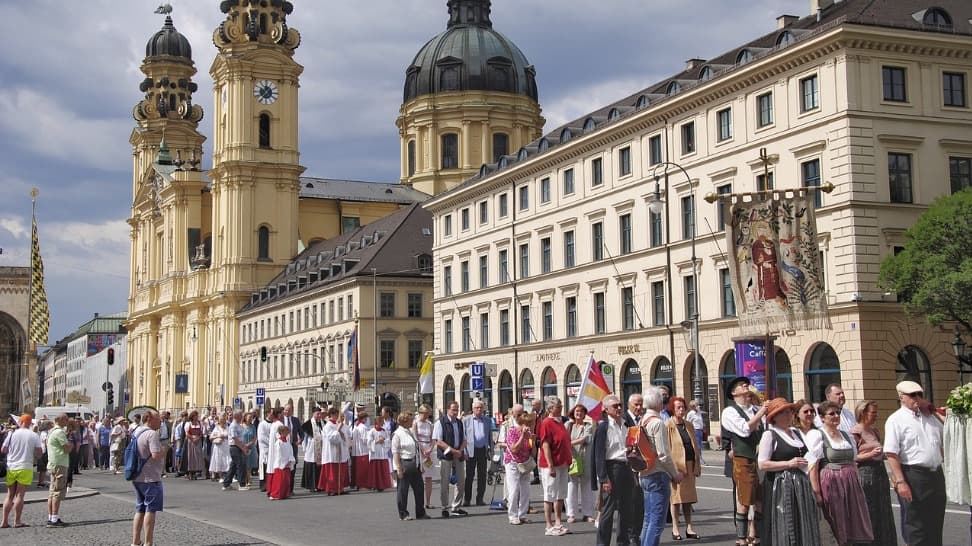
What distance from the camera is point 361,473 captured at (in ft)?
93.9

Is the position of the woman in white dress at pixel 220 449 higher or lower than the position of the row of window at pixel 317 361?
lower

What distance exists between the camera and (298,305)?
88688 millimetres

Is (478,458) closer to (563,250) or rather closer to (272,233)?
(563,250)

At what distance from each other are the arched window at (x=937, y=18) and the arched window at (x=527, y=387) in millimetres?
25009

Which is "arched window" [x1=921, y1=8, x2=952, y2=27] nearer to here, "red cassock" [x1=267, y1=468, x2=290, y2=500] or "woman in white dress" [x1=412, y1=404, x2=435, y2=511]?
"woman in white dress" [x1=412, y1=404, x2=435, y2=511]

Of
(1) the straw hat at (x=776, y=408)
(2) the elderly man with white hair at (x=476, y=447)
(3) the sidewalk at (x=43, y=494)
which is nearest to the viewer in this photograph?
(1) the straw hat at (x=776, y=408)

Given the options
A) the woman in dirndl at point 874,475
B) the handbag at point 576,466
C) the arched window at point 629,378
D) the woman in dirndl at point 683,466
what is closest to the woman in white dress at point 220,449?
the handbag at point 576,466

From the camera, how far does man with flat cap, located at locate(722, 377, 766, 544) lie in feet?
46.1

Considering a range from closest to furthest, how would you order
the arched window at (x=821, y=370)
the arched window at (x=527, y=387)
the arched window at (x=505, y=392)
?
the arched window at (x=821, y=370) < the arched window at (x=527, y=387) < the arched window at (x=505, y=392)

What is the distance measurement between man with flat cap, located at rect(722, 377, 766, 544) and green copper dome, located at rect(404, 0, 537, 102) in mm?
90190

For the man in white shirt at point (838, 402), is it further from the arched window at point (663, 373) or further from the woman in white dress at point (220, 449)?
the arched window at point (663, 373)

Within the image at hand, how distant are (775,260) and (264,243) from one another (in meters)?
76.1

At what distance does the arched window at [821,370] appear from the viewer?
39.9 m

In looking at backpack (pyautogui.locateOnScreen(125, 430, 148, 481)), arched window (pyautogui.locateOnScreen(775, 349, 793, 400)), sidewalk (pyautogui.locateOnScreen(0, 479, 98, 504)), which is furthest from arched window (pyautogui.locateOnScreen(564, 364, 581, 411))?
backpack (pyautogui.locateOnScreen(125, 430, 148, 481))
